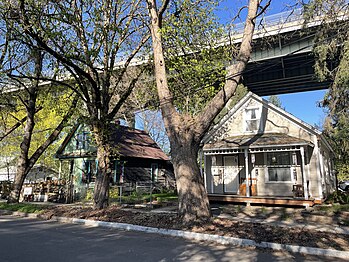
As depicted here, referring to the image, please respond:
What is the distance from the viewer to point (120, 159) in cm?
2016

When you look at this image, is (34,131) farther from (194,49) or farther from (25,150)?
(194,49)

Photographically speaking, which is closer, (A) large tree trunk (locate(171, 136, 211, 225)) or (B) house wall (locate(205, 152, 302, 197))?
(A) large tree trunk (locate(171, 136, 211, 225))

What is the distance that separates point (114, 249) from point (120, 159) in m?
14.0

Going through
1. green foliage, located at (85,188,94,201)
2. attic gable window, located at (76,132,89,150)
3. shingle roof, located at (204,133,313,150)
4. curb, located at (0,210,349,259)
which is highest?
attic gable window, located at (76,132,89,150)

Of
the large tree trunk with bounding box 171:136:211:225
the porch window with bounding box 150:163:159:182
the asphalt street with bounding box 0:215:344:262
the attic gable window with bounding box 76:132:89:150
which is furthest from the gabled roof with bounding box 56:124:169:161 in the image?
the asphalt street with bounding box 0:215:344:262

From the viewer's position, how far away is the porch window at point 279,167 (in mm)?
14180

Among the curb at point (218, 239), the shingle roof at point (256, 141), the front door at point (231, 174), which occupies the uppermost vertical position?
the shingle roof at point (256, 141)

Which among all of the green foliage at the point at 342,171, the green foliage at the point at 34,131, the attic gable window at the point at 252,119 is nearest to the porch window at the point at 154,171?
the green foliage at the point at 34,131

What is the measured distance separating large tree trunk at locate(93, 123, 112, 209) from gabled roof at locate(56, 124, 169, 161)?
658 cm

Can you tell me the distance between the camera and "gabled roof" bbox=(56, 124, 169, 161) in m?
20.3

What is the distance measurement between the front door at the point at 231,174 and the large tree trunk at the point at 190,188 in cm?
742

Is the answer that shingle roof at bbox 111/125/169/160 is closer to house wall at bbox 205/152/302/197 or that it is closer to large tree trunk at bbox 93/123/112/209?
house wall at bbox 205/152/302/197

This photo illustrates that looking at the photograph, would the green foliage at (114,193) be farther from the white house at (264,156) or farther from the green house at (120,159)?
the white house at (264,156)

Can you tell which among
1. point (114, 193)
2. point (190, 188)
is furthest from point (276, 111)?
point (114, 193)
